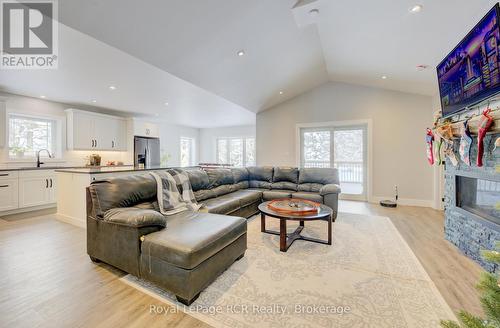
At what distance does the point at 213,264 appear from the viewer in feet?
6.03

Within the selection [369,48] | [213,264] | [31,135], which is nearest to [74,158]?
[31,135]

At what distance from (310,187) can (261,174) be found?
111 cm

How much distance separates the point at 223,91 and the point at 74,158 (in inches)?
165

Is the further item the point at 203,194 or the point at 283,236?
the point at 203,194

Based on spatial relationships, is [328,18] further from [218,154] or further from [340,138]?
[218,154]

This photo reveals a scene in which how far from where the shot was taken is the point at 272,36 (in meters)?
3.38

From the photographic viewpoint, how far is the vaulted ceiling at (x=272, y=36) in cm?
236

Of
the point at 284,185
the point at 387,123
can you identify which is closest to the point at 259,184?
the point at 284,185

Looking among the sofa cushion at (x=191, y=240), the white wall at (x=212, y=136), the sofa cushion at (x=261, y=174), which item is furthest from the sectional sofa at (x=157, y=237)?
the white wall at (x=212, y=136)

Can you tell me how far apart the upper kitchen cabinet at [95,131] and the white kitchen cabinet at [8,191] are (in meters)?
1.26

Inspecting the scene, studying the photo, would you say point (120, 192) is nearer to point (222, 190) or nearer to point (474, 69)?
point (222, 190)

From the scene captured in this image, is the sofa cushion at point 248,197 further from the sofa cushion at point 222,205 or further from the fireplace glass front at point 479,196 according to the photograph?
the fireplace glass front at point 479,196

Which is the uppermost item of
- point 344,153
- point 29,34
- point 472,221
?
point 29,34

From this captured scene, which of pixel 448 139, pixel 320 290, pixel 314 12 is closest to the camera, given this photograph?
pixel 320 290
